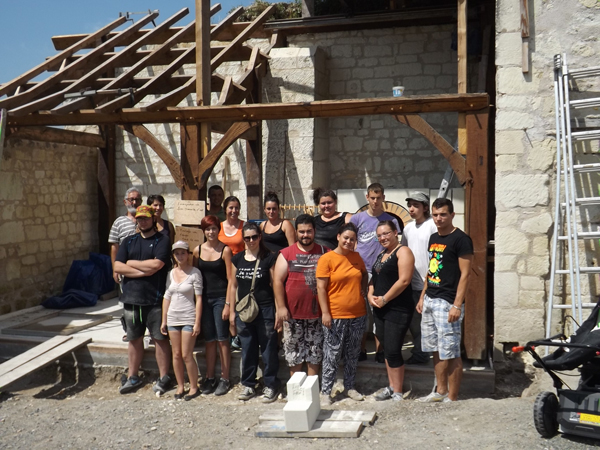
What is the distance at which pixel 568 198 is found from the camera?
18.3 ft

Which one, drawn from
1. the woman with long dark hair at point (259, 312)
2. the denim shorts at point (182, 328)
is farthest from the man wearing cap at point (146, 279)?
the woman with long dark hair at point (259, 312)

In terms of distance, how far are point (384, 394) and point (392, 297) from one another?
841 mm

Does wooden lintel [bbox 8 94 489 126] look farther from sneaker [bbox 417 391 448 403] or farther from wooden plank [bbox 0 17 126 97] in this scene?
sneaker [bbox 417 391 448 403]

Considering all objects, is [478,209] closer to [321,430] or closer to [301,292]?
[301,292]

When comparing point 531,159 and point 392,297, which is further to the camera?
point 531,159

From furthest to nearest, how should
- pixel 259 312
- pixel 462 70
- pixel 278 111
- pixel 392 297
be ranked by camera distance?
pixel 278 111 → pixel 462 70 → pixel 259 312 → pixel 392 297

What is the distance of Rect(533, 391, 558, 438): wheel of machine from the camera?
12.7ft

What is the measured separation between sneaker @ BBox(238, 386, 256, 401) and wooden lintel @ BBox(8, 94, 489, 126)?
8.46 feet

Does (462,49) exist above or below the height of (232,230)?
above

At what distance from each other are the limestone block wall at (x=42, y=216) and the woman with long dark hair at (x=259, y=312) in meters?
4.00

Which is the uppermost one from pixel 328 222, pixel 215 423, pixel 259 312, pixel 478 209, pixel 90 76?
pixel 90 76

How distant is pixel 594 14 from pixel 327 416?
4419 mm

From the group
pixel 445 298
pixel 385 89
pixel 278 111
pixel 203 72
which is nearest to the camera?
pixel 445 298

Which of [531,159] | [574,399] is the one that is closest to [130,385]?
[574,399]
